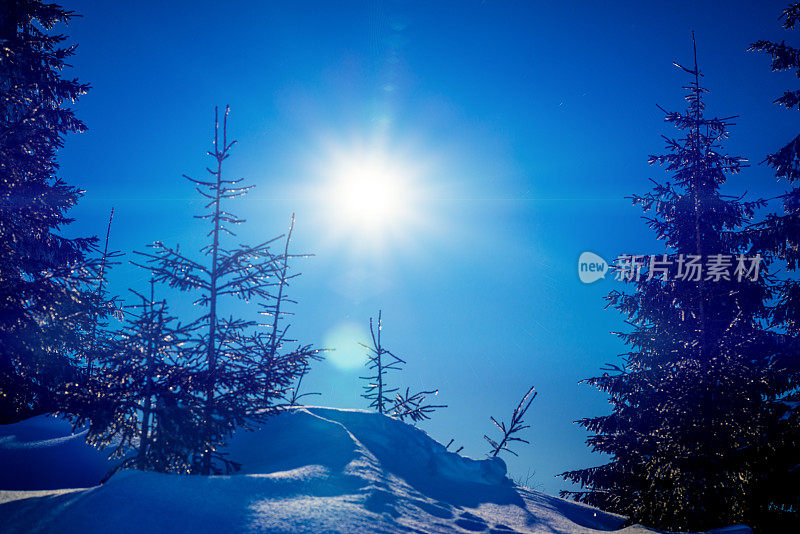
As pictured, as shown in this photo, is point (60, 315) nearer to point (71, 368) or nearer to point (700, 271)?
point (71, 368)

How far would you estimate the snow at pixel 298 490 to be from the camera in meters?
4.25

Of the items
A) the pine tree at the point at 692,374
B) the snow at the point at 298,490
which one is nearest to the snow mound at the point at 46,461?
the snow at the point at 298,490

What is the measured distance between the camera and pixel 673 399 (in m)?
10.1

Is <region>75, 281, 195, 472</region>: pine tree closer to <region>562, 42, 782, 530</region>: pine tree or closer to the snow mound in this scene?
the snow mound

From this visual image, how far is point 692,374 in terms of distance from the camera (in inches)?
396

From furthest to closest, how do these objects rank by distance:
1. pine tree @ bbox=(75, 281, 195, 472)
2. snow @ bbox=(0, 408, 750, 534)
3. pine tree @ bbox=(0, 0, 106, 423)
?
pine tree @ bbox=(0, 0, 106, 423) < pine tree @ bbox=(75, 281, 195, 472) < snow @ bbox=(0, 408, 750, 534)

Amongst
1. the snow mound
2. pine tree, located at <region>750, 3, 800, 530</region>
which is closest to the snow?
the snow mound

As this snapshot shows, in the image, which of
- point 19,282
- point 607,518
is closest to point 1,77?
point 19,282

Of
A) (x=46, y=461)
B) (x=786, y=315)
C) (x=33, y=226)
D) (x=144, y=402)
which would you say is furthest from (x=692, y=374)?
(x=33, y=226)

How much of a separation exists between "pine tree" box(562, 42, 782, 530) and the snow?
173 centimetres

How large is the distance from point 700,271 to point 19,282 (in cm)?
1629

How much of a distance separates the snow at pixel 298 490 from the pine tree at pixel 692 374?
1728 mm

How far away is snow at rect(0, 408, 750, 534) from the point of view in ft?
13.9
